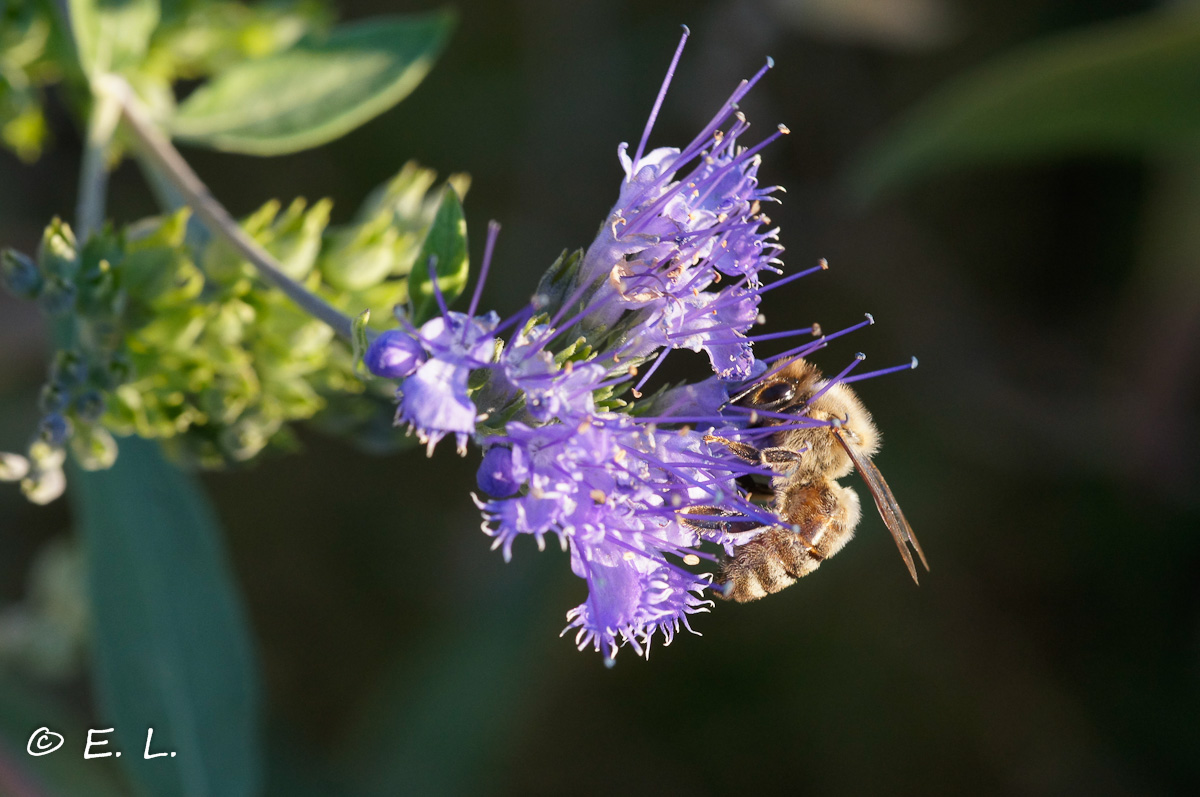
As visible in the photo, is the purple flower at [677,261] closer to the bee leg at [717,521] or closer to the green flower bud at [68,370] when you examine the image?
the bee leg at [717,521]

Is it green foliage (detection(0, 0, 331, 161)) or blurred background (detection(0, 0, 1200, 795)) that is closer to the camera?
green foliage (detection(0, 0, 331, 161))

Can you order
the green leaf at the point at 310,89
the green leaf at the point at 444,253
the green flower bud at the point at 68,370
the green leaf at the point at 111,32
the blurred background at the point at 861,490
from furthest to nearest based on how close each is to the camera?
the blurred background at the point at 861,490
the green leaf at the point at 310,89
the green leaf at the point at 111,32
the green flower bud at the point at 68,370
the green leaf at the point at 444,253

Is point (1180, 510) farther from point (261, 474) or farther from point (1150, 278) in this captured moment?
point (261, 474)

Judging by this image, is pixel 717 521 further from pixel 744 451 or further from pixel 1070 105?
pixel 1070 105

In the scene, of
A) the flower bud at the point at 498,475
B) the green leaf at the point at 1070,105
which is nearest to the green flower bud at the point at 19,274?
the flower bud at the point at 498,475

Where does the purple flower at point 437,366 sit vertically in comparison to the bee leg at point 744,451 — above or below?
above

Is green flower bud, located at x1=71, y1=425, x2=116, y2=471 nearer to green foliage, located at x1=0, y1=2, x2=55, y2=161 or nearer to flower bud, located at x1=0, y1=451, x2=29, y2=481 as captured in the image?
flower bud, located at x1=0, y1=451, x2=29, y2=481

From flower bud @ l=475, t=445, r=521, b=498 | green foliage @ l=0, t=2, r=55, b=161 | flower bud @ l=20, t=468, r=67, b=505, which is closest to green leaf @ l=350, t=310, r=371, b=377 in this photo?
flower bud @ l=475, t=445, r=521, b=498

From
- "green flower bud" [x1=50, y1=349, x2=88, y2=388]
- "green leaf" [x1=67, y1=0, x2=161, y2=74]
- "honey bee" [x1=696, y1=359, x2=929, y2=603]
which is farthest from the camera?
"green leaf" [x1=67, y1=0, x2=161, y2=74]

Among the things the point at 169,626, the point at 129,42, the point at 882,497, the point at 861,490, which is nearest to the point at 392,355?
the point at 882,497
